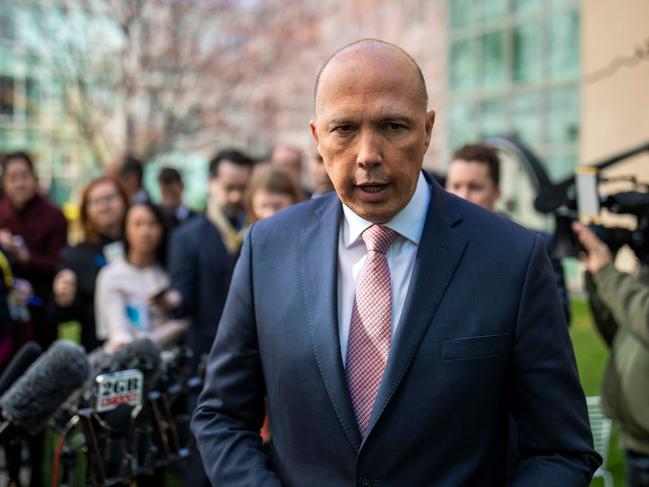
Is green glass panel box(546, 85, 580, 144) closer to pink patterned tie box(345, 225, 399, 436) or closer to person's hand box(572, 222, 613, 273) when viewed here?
person's hand box(572, 222, 613, 273)

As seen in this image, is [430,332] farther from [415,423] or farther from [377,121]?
A: [377,121]

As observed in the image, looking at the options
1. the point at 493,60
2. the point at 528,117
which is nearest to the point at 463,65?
the point at 493,60

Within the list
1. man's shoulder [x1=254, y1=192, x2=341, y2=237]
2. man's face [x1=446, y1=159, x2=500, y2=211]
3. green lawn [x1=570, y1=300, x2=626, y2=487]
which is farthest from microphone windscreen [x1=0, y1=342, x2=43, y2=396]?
green lawn [x1=570, y1=300, x2=626, y2=487]

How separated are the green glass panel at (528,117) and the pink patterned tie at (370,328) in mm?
15538

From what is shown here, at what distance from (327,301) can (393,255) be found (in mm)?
222

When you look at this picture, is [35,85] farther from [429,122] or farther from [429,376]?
[429,376]

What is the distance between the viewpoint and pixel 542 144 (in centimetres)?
1677

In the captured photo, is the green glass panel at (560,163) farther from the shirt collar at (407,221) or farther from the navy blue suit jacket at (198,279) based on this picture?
the shirt collar at (407,221)

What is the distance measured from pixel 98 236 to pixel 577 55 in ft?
42.9

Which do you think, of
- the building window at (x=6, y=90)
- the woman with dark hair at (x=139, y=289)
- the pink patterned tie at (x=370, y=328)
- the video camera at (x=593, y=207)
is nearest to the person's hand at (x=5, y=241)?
the woman with dark hair at (x=139, y=289)

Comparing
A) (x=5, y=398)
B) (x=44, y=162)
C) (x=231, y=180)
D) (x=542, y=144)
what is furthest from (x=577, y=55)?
(x=44, y=162)

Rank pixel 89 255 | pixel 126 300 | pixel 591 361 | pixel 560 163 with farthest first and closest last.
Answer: pixel 560 163
pixel 591 361
pixel 89 255
pixel 126 300

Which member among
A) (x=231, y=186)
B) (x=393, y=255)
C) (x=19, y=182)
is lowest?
(x=393, y=255)

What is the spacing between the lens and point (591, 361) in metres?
9.00
